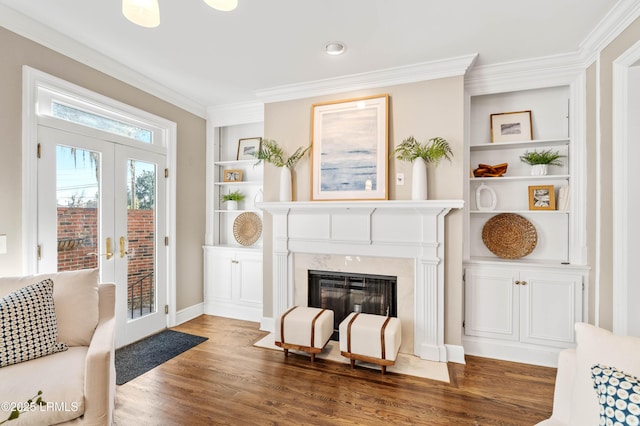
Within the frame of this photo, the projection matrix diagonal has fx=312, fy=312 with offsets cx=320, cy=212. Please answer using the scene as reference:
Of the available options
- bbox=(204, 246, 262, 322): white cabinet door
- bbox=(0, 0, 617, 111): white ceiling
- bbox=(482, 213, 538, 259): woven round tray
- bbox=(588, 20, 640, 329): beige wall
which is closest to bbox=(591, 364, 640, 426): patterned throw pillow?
bbox=(588, 20, 640, 329): beige wall

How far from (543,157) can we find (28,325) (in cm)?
402

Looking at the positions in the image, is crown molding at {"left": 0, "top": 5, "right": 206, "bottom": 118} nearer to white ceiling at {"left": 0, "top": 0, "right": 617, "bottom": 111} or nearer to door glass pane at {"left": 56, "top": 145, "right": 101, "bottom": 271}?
white ceiling at {"left": 0, "top": 0, "right": 617, "bottom": 111}

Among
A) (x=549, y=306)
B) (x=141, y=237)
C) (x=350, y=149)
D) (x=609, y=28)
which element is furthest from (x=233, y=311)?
(x=609, y=28)

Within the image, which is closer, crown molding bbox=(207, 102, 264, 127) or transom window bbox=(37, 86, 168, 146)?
transom window bbox=(37, 86, 168, 146)

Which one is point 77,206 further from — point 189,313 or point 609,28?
point 609,28

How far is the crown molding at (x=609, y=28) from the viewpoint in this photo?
200 cm

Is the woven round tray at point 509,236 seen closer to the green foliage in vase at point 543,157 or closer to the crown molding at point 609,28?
the green foliage in vase at point 543,157

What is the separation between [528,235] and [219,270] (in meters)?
3.52

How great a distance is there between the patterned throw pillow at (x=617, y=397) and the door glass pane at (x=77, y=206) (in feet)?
11.4

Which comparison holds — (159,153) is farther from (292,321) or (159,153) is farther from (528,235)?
(528,235)

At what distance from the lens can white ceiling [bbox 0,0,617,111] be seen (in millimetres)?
2086

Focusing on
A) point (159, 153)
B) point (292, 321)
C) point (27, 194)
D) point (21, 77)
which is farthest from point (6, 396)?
point (159, 153)

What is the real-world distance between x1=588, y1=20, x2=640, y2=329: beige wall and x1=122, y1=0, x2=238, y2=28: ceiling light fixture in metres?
2.60

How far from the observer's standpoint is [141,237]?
3.29 m
